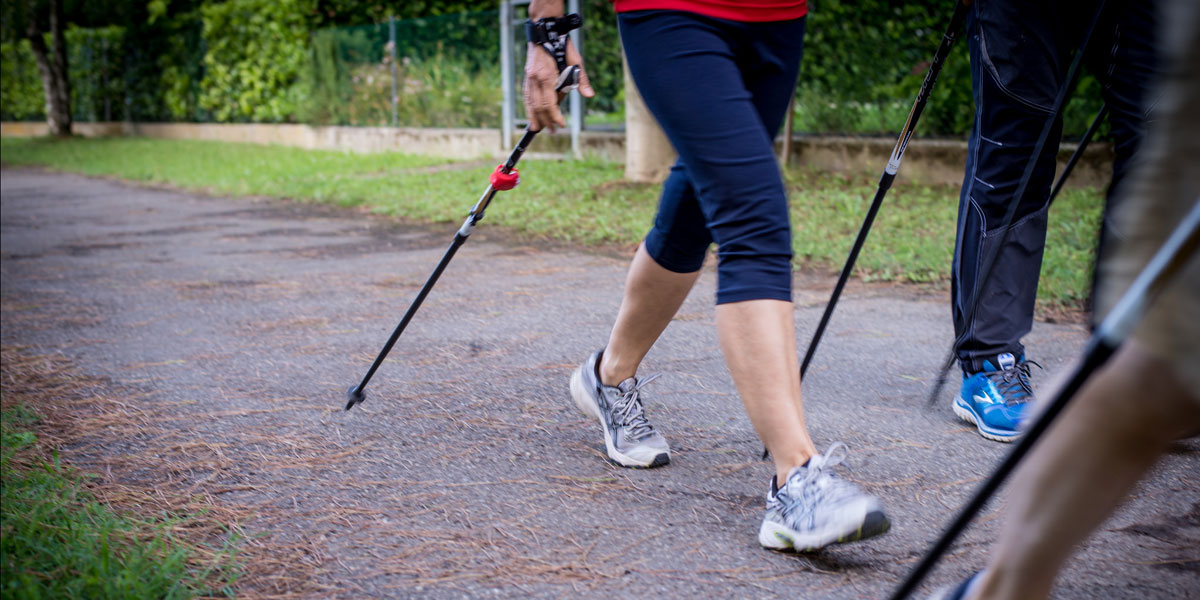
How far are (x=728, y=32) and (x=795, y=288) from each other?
2.93 metres

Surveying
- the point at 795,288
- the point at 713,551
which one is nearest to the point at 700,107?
the point at 713,551

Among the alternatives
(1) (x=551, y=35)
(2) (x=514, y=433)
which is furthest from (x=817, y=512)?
(1) (x=551, y=35)

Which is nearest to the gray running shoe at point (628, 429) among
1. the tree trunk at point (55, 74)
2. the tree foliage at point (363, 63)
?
the tree foliage at point (363, 63)

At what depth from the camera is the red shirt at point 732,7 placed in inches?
79.8

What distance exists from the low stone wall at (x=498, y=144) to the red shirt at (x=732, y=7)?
6206mm

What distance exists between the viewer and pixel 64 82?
23547 millimetres

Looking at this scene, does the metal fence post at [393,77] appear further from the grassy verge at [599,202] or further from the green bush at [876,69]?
the green bush at [876,69]

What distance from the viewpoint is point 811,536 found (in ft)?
6.18

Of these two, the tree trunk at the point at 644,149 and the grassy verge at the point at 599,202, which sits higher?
the tree trunk at the point at 644,149

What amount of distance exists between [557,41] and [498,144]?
1128 cm

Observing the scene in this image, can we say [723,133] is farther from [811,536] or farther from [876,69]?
[876,69]

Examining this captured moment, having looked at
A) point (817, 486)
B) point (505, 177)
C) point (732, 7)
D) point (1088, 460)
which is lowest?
point (817, 486)

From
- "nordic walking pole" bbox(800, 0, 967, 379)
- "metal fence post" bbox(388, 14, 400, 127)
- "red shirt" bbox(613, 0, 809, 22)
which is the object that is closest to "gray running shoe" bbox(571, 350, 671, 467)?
"nordic walking pole" bbox(800, 0, 967, 379)

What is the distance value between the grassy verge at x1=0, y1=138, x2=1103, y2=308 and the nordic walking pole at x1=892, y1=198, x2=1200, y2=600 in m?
2.46
